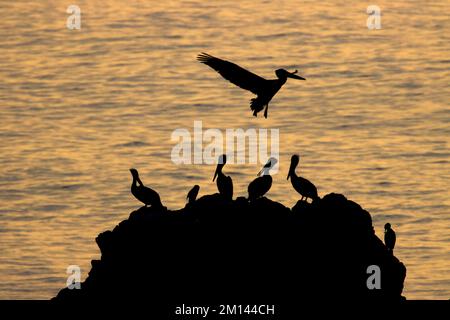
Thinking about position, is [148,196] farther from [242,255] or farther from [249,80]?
[249,80]

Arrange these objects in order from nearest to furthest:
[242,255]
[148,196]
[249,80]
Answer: [242,255], [148,196], [249,80]

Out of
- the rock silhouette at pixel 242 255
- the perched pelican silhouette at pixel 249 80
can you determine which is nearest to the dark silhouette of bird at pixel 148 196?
the rock silhouette at pixel 242 255

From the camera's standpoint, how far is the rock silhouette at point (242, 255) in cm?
2405

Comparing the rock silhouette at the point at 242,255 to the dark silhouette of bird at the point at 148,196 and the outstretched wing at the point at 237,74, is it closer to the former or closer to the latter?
the dark silhouette of bird at the point at 148,196

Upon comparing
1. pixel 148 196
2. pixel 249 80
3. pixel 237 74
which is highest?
pixel 237 74

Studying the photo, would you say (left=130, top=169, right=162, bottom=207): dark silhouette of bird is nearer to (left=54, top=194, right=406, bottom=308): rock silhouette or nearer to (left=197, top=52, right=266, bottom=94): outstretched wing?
(left=54, top=194, right=406, bottom=308): rock silhouette

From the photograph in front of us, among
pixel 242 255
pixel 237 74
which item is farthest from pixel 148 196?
pixel 237 74

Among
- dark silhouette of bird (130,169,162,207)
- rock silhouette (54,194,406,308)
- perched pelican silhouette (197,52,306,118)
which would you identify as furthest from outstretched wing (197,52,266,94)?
rock silhouette (54,194,406,308)

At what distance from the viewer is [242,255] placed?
2412cm

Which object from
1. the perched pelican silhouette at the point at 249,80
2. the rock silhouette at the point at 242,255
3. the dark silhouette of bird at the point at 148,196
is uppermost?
the perched pelican silhouette at the point at 249,80

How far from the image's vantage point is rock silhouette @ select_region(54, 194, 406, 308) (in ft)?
78.9
